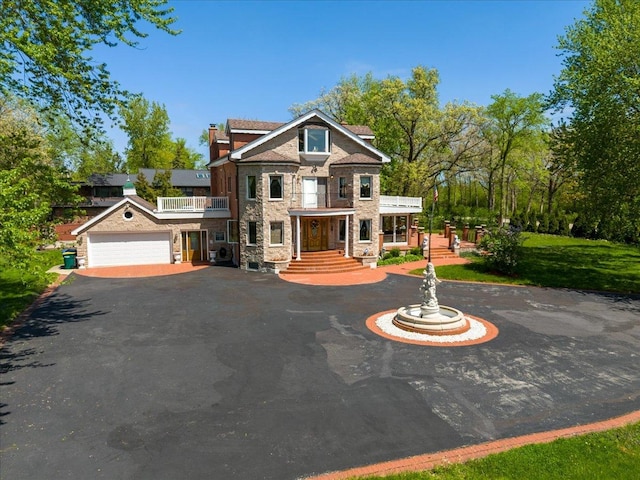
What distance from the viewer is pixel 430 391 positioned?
9.69 meters

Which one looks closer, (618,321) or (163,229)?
(618,321)

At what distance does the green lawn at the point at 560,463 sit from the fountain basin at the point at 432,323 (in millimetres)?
6153

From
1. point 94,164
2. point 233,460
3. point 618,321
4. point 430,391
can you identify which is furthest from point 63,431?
point 94,164

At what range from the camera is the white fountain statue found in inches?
546

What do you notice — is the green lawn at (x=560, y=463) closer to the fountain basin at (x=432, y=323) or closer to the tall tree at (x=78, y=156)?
the fountain basin at (x=432, y=323)

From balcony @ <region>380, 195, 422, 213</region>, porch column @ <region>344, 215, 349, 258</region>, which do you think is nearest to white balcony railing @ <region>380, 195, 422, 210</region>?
balcony @ <region>380, 195, 422, 213</region>

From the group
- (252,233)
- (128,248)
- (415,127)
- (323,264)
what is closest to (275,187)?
(252,233)

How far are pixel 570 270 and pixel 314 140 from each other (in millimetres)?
18303

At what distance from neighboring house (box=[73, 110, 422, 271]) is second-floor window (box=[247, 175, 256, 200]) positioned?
65 millimetres

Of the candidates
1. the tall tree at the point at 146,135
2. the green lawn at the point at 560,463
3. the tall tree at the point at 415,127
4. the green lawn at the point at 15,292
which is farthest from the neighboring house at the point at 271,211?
the tall tree at the point at 146,135

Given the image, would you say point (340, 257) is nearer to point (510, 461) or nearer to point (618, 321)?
point (618, 321)

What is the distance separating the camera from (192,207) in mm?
27766

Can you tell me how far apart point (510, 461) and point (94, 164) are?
69548 mm

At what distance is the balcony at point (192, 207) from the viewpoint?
2711 cm
